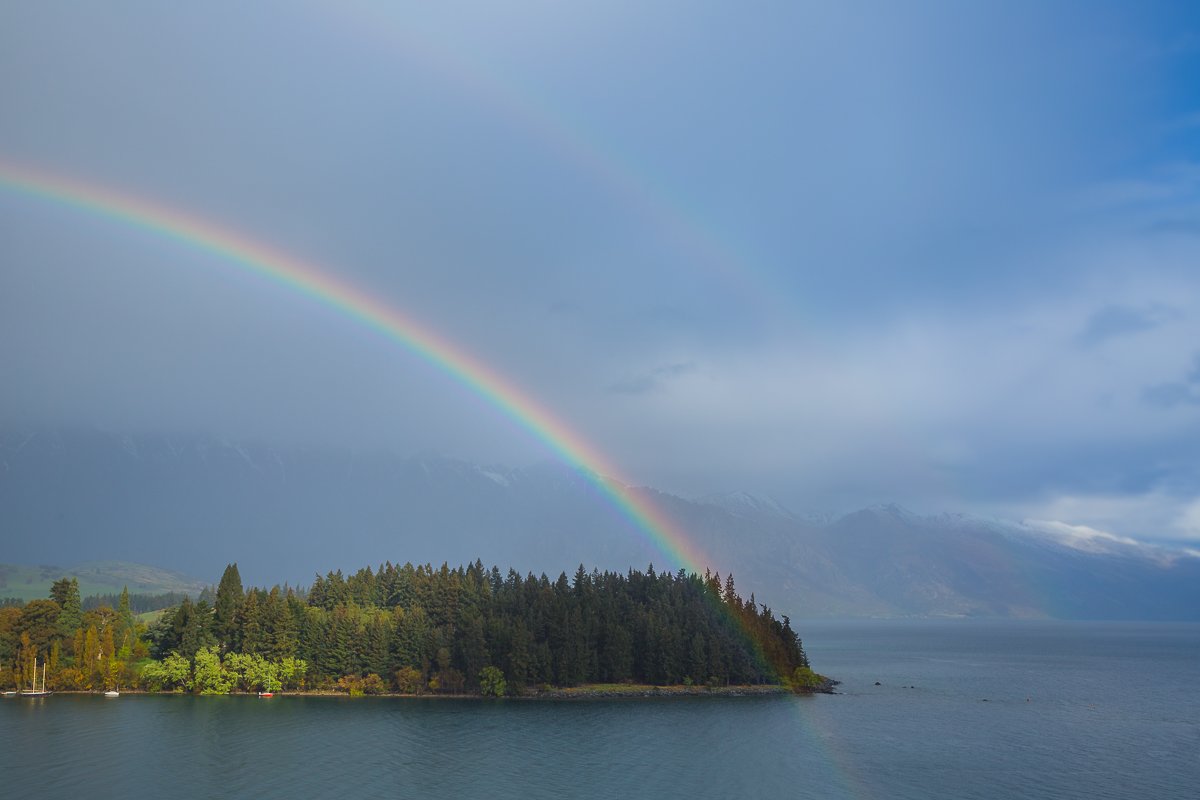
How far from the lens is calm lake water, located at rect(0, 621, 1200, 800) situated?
92.4 metres

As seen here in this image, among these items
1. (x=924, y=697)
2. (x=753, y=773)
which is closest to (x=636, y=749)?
(x=753, y=773)

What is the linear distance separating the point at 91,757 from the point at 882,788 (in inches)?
3691

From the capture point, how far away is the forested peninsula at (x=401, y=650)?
160 metres

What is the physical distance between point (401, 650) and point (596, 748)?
2465 inches

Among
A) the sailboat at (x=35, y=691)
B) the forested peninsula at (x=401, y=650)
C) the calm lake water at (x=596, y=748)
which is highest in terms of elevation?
the forested peninsula at (x=401, y=650)

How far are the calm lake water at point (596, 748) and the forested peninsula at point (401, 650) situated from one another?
7.03 meters

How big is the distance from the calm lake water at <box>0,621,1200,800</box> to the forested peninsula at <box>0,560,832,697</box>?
23.1 feet

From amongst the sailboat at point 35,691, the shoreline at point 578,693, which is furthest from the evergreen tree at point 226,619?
the sailboat at point 35,691

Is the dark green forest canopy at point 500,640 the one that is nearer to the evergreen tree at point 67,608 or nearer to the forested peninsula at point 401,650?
the forested peninsula at point 401,650

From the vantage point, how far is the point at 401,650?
16275 centimetres

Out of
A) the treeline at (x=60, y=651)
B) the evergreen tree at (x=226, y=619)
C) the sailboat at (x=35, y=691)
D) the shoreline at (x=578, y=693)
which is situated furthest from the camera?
the evergreen tree at (x=226, y=619)

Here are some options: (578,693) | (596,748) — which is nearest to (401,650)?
(578,693)

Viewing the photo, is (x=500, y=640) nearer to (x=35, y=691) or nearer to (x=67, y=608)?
(x=35, y=691)

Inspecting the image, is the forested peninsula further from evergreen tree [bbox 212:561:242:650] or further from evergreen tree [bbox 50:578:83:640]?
evergreen tree [bbox 50:578:83:640]
